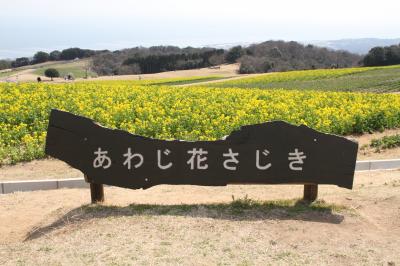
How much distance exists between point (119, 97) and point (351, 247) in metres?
12.3

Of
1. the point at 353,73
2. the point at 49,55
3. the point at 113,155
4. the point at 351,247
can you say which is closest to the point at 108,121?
the point at 113,155

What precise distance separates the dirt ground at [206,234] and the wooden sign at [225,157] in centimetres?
38

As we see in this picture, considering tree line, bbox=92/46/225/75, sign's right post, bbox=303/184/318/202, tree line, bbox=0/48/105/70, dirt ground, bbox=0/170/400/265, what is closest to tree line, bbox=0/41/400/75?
tree line, bbox=92/46/225/75

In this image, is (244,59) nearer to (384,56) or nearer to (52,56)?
(384,56)

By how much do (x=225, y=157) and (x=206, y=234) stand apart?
39.2 inches

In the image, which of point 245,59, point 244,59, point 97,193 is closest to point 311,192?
point 97,193

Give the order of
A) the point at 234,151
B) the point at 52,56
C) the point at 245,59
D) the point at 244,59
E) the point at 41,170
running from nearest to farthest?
the point at 234,151 < the point at 41,170 < the point at 245,59 < the point at 244,59 < the point at 52,56

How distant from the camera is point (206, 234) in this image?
183 inches

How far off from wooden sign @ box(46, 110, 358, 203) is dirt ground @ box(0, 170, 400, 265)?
380 millimetres

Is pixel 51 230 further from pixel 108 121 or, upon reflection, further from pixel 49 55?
pixel 49 55

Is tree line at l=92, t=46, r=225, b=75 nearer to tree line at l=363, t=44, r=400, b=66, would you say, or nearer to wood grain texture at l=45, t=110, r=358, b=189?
tree line at l=363, t=44, r=400, b=66

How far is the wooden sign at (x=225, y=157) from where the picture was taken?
5273 mm

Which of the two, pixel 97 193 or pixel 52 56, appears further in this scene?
pixel 52 56

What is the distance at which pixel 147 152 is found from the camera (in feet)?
17.5
